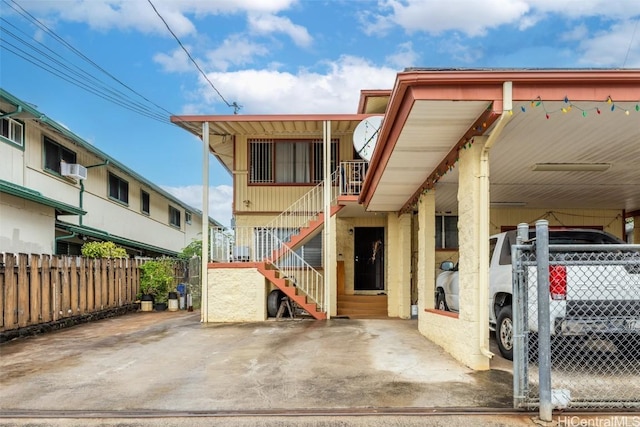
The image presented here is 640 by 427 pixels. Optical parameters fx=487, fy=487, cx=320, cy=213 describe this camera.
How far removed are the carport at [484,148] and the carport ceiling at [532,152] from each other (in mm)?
15

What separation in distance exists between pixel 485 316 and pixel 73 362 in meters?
5.39

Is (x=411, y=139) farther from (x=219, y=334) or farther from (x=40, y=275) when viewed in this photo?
(x=40, y=275)

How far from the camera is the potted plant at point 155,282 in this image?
15.1m

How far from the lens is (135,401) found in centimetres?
457

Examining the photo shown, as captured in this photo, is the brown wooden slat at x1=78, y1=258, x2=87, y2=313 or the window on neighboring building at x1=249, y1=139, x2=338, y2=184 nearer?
the brown wooden slat at x1=78, y1=258, x2=87, y2=313

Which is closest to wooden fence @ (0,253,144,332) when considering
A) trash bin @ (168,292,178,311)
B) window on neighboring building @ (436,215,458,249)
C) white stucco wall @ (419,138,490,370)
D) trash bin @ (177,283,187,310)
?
trash bin @ (168,292,178,311)

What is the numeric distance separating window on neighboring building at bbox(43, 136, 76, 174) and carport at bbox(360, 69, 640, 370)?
9923 millimetres

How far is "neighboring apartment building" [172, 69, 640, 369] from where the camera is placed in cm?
487

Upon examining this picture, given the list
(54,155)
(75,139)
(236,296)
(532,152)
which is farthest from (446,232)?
(54,155)

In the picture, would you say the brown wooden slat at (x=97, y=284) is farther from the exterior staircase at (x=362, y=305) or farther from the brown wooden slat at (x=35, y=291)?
the exterior staircase at (x=362, y=305)

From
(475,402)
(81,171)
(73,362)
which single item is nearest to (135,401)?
(73,362)

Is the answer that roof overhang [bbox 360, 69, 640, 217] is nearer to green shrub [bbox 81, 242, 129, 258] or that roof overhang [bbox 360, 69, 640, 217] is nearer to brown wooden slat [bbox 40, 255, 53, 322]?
brown wooden slat [bbox 40, 255, 53, 322]

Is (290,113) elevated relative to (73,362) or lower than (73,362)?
elevated

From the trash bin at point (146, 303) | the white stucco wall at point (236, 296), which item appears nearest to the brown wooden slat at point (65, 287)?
the white stucco wall at point (236, 296)
